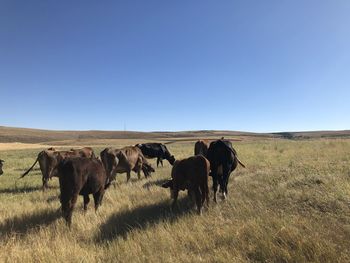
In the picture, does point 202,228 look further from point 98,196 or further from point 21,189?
point 21,189

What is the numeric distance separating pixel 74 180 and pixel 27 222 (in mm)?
1633

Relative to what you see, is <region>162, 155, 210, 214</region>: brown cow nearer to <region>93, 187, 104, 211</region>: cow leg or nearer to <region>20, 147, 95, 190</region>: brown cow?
<region>93, 187, 104, 211</region>: cow leg

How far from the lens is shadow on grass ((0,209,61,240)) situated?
813 centimetres

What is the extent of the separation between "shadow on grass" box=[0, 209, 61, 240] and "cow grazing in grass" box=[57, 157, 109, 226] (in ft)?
2.34

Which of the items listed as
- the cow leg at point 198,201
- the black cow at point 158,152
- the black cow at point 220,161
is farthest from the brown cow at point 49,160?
the black cow at point 158,152

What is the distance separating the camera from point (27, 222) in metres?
8.88

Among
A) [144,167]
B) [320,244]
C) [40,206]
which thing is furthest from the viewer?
[144,167]

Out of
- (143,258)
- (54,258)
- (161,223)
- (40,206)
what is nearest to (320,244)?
(143,258)

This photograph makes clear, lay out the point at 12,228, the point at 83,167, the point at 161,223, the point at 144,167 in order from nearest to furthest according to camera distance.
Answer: the point at 161,223, the point at 12,228, the point at 83,167, the point at 144,167

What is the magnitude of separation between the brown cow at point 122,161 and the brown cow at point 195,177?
4.96 meters

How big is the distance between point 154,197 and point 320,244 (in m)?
6.03

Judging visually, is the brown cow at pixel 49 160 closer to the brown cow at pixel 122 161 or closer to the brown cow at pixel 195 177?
the brown cow at pixel 122 161

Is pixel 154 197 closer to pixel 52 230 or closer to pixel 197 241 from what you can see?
pixel 52 230

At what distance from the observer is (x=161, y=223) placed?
301 inches
